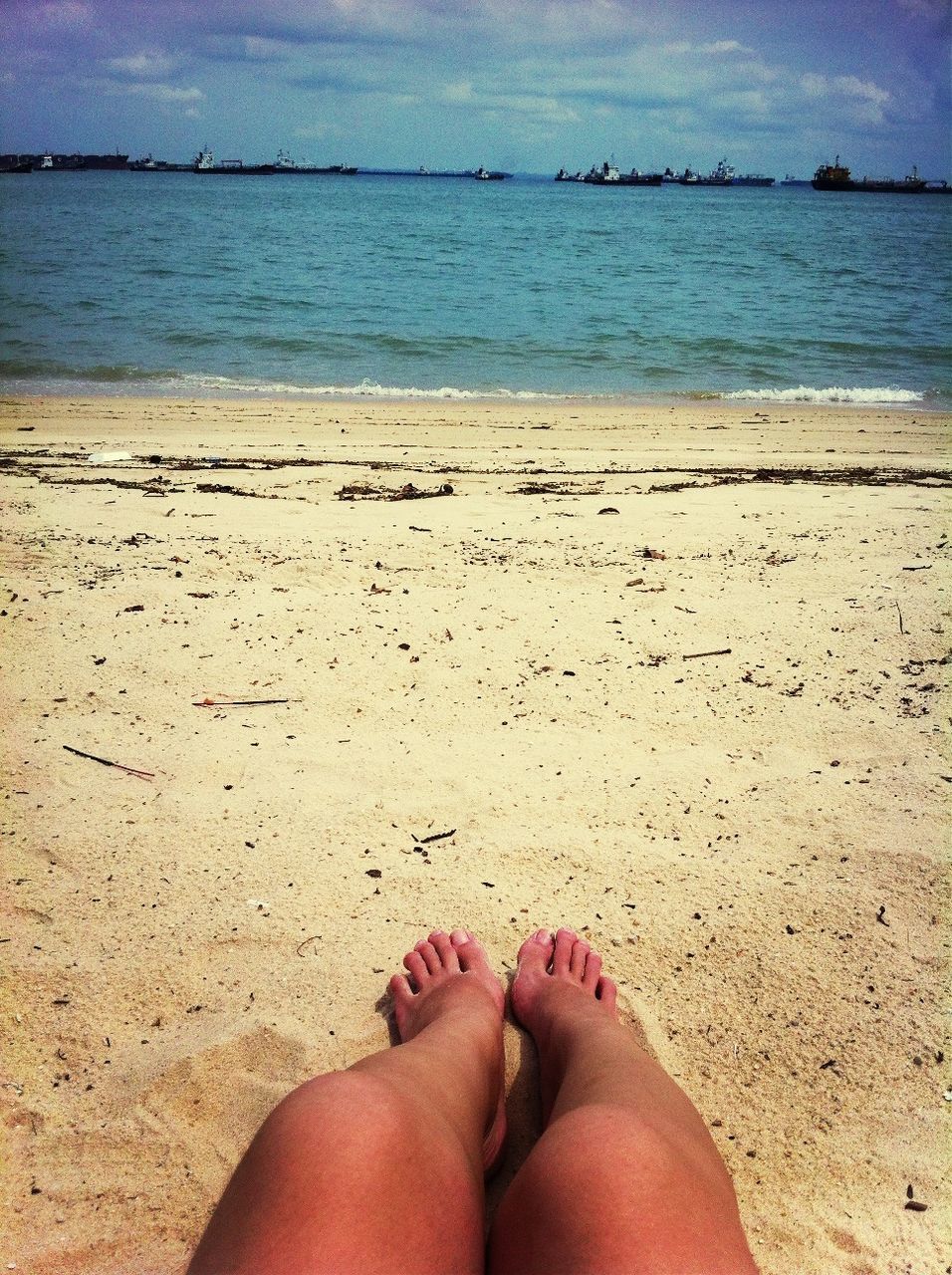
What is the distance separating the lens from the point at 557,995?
1.90 meters

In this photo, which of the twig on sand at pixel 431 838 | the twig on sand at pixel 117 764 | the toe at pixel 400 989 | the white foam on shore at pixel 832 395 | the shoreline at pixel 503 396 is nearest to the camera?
the toe at pixel 400 989

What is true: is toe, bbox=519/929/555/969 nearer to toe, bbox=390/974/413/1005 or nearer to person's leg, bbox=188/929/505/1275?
toe, bbox=390/974/413/1005

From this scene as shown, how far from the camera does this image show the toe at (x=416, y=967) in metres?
1.95

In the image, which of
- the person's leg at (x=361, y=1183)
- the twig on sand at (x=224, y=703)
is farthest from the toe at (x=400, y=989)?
the twig on sand at (x=224, y=703)

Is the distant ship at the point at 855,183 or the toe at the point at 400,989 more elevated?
the distant ship at the point at 855,183

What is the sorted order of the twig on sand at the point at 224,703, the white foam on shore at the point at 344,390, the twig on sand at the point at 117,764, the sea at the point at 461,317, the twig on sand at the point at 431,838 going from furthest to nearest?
the sea at the point at 461,317
the white foam on shore at the point at 344,390
the twig on sand at the point at 224,703
the twig on sand at the point at 117,764
the twig on sand at the point at 431,838

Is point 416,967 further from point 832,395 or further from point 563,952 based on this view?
point 832,395

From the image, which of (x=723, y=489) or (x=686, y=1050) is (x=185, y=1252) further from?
(x=723, y=489)

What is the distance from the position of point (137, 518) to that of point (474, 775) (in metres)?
3.10

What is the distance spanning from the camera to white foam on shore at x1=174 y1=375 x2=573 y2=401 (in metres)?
12.9

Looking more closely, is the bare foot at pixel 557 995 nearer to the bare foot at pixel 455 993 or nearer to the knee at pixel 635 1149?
the bare foot at pixel 455 993

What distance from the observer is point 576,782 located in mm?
2590

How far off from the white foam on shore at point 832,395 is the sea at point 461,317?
1.7 inches

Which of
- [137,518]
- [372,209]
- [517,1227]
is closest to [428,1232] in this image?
[517,1227]
